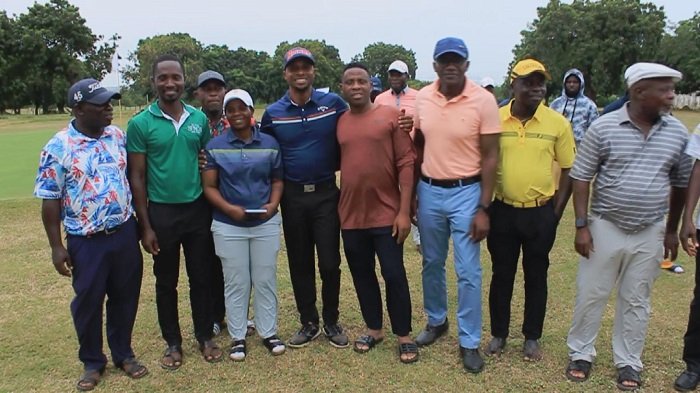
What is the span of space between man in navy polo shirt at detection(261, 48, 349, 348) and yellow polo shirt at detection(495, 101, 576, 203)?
117 cm

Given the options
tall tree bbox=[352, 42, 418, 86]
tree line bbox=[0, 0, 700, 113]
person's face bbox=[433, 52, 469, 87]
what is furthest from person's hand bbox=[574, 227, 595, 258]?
tall tree bbox=[352, 42, 418, 86]

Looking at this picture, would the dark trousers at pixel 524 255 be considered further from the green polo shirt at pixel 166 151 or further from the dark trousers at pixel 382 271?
the green polo shirt at pixel 166 151

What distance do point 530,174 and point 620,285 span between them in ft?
3.03

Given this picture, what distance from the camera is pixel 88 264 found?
11.3ft

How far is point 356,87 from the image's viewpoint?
3.67m

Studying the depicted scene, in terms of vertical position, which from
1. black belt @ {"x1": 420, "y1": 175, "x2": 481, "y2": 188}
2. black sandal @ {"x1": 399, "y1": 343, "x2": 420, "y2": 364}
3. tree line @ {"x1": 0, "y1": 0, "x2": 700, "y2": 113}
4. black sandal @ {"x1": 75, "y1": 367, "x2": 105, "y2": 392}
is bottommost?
black sandal @ {"x1": 75, "y1": 367, "x2": 105, "y2": 392}

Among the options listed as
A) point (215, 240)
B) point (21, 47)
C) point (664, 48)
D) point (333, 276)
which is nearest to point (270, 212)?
point (215, 240)

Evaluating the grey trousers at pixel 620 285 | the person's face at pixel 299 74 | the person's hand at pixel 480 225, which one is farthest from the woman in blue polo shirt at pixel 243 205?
the grey trousers at pixel 620 285

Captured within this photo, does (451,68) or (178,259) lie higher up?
(451,68)

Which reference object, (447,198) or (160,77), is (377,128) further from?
(160,77)

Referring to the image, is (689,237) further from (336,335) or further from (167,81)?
(167,81)

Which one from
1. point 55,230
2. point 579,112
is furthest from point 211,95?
point 579,112

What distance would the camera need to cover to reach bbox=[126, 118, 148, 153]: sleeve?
3.57 metres

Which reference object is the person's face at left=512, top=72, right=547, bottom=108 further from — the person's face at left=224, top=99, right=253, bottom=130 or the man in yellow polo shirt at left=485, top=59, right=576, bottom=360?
the person's face at left=224, top=99, right=253, bottom=130
